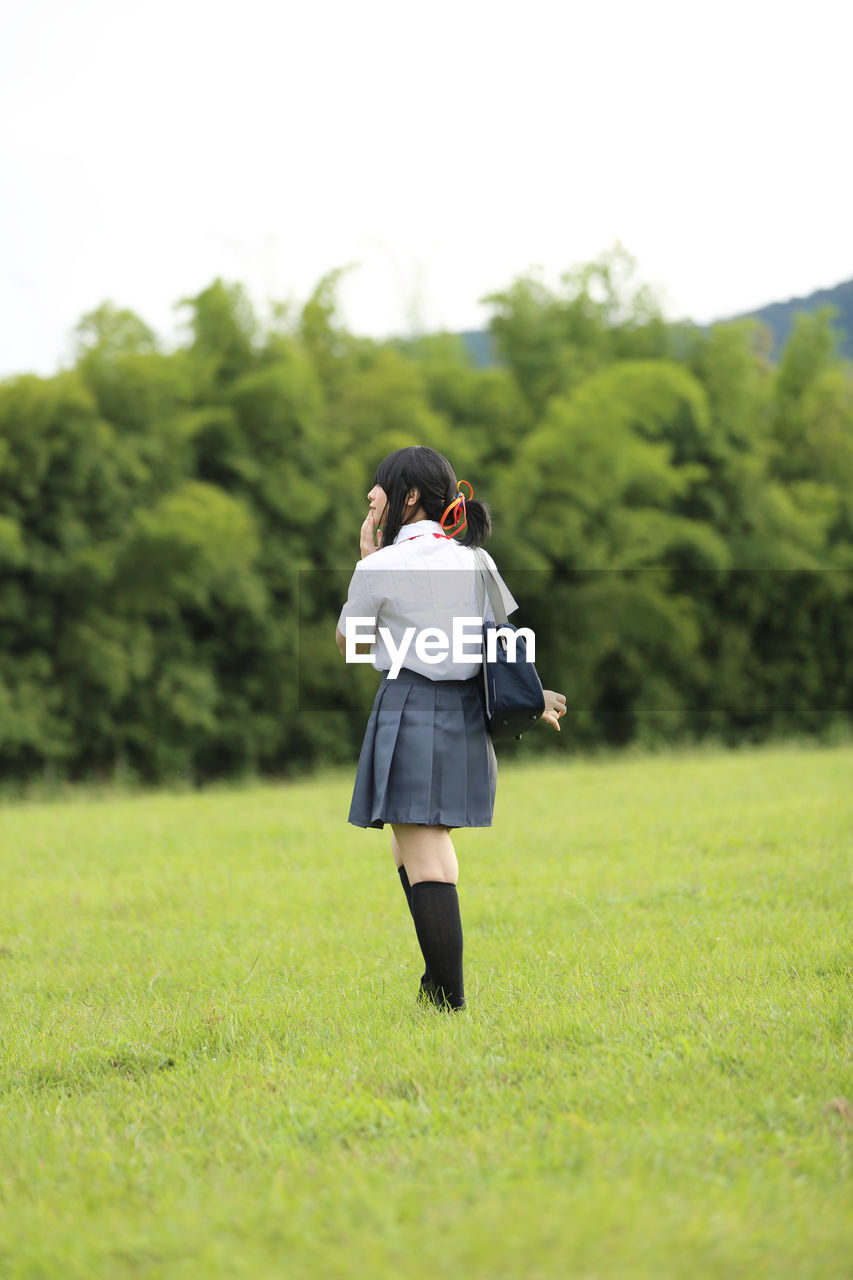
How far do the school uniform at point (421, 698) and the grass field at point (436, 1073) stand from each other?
0.47m

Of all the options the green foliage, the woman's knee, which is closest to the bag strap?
the woman's knee

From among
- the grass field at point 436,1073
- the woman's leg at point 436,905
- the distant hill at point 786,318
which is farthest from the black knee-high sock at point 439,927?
the distant hill at point 786,318

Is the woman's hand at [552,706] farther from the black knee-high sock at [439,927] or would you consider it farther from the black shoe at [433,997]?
the black shoe at [433,997]

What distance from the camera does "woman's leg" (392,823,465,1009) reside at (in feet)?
8.23

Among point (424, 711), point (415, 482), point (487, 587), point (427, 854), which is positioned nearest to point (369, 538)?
point (415, 482)

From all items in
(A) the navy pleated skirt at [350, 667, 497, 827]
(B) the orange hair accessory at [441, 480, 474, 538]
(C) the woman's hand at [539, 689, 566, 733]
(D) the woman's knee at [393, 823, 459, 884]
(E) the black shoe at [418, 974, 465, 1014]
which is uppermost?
(B) the orange hair accessory at [441, 480, 474, 538]

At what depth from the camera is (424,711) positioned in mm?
2568

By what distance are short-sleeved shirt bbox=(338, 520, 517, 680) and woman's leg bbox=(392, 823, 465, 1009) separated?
0.37 metres

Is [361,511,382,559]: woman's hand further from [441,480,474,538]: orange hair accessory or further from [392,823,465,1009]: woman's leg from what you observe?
[392,823,465,1009]: woman's leg

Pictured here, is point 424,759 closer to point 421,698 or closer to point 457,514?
point 421,698

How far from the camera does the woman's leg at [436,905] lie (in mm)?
2508

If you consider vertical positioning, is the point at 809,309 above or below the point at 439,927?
above

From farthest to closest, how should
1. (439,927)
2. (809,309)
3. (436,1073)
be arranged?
1. (809,309)
2. (439,927)
3. (436,1073)

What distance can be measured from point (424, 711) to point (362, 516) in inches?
305
